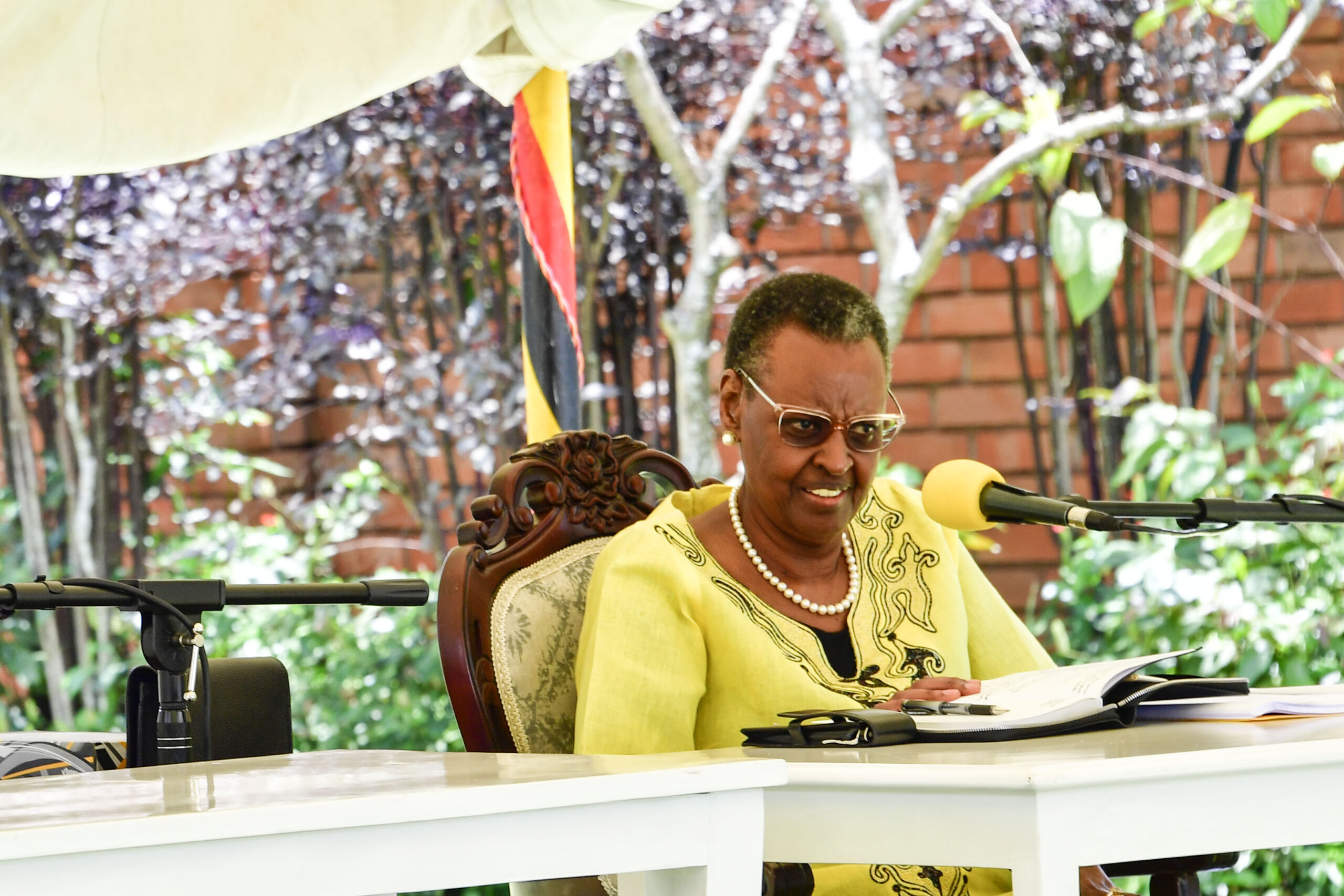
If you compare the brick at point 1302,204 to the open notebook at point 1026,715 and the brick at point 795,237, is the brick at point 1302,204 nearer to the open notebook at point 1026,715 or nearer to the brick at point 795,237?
the brick at point 795,237

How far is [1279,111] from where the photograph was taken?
13.2 ft

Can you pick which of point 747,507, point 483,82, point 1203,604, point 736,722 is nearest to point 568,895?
point 736,722

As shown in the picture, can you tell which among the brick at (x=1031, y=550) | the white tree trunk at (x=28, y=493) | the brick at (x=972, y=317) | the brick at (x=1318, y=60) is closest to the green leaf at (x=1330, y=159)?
the brick at (x=1318, y=60)

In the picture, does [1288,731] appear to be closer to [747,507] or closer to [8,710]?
[747,507]

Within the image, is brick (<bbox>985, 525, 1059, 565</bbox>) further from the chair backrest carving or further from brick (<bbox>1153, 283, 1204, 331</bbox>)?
the chair backrest carving

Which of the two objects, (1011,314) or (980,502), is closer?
(980,502)

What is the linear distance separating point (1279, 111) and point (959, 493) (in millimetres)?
2865

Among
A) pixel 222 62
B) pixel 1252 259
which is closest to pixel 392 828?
pixel 222 62

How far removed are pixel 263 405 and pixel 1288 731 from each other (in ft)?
12.5

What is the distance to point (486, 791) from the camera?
100cm

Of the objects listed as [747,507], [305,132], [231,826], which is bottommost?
[231,826]

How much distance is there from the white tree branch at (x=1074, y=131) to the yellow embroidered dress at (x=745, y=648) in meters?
2.07

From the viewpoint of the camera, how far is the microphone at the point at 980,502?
1.60 metres

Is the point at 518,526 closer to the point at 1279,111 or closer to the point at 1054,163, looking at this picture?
the point at 1054,163
